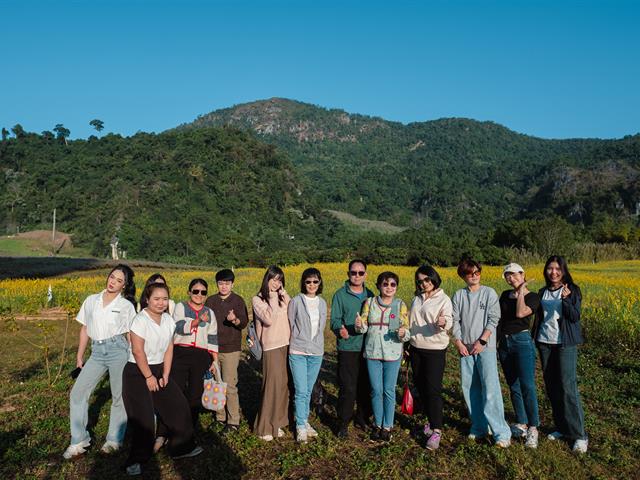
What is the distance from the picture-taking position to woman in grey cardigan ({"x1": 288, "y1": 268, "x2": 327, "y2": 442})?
4.53 metres

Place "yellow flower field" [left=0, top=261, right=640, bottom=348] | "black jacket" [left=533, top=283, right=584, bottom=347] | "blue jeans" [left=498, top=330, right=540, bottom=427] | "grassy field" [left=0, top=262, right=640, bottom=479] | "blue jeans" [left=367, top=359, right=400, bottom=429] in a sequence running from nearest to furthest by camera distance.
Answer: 1. "grassy field" [left=0, top=262, right=640, bottom=479]
2. "black jacket" [left=533, top=283, right=584, bottom=347]
3. "blue jeans" [left=498, top=330, right=540, bottom=427]
4. "blue jeans" [left=367, top=359, right=400, bottom=429]
5. "yellow flower field" [left=0, top=261, right=640, bottom=348]

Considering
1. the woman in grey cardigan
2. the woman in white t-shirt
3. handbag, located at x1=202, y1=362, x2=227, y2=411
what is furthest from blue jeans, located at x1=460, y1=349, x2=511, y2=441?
the woman in white t-shirt

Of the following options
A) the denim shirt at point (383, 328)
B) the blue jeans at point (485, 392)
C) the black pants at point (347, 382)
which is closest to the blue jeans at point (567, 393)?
the blue jeans at point (485, 392)

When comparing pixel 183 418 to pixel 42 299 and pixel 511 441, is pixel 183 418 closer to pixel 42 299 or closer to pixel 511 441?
pixel 511 441

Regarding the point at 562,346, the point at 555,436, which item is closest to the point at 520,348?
the point at 562,346

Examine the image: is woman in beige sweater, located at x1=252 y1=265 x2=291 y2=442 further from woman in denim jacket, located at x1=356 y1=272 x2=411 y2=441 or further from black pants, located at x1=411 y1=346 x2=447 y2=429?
black pants, located at x1=411 y1=346 x2=447 y2=429

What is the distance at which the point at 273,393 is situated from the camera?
464cm

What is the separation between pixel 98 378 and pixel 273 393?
155cm

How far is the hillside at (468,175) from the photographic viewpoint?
8575 centimetres

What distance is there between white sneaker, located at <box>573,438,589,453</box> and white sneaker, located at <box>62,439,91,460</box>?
426 centimetres

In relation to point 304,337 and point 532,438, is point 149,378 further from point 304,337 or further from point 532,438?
point 532,438

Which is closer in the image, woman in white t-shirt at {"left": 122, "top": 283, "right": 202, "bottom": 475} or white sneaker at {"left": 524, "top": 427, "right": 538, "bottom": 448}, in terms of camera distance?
woman in white t-shirt at {"left": 122, "top": 283, "right": 202, "bottom": 475}

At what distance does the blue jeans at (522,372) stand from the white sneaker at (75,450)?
12.5 feet

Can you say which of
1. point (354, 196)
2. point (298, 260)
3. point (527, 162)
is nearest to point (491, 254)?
point (298, 260)
